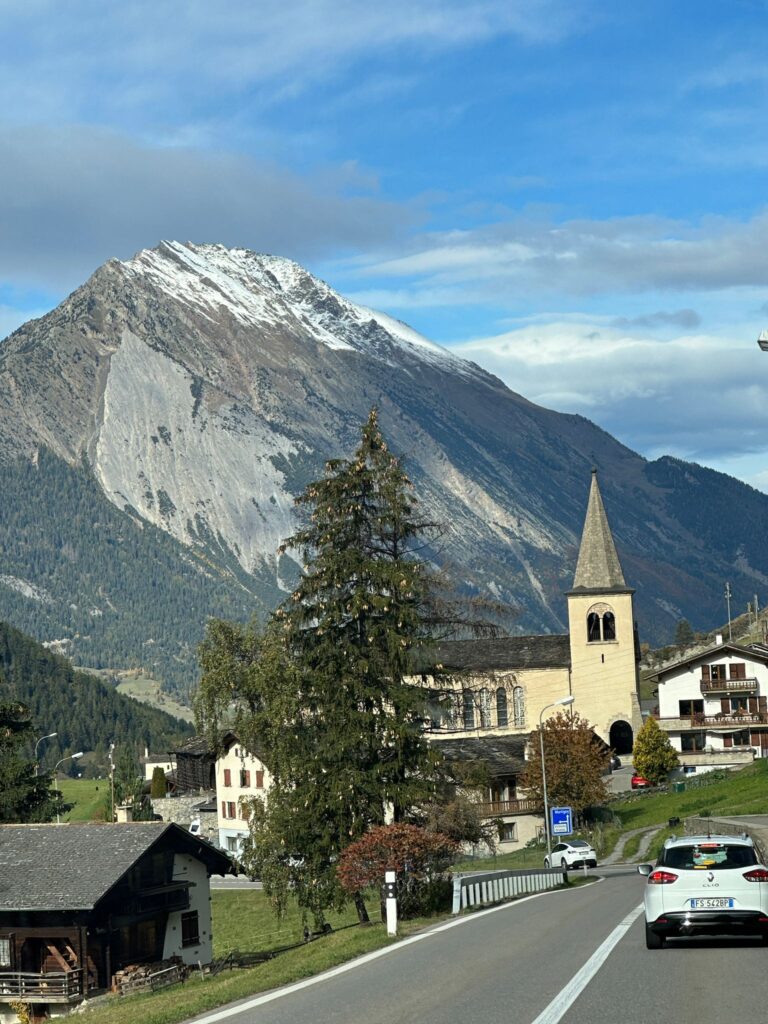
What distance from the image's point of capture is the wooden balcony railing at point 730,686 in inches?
4227

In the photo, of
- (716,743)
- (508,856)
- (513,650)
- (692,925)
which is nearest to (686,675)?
(716,743)

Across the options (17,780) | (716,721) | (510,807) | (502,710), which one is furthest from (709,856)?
(502,710)

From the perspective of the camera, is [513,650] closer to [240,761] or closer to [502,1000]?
[240,761]

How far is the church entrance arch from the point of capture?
385 feet

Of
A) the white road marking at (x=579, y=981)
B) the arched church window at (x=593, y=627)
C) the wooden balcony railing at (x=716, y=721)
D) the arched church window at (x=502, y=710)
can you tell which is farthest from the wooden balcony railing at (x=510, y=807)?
the white road marking at (x=579, y=981)

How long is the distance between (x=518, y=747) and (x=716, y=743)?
16212 mm

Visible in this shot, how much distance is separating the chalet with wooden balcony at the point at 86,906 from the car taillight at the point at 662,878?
30.7 m

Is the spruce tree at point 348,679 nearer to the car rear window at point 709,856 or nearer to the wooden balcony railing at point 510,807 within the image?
the car rear window at point 709,856

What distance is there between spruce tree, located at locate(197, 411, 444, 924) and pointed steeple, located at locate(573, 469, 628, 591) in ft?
229

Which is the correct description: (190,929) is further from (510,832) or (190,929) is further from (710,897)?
(710,897)

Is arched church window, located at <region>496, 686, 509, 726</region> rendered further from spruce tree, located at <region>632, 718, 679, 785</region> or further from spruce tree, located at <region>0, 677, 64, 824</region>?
spruce tree, located at <region>0, 677, 64, 824</region>

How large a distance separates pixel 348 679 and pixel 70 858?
1311 cm

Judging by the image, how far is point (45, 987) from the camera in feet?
163

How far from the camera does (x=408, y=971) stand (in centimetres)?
2177
